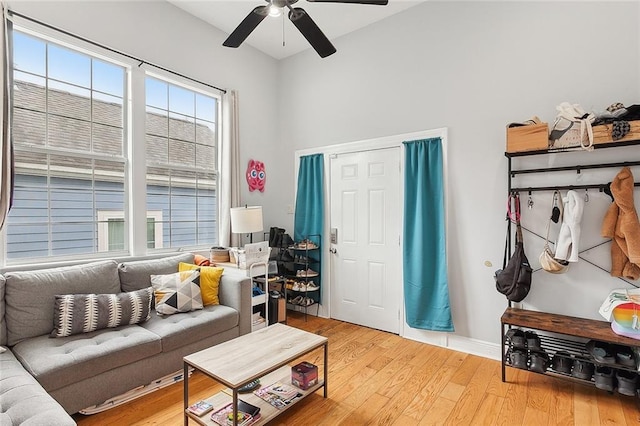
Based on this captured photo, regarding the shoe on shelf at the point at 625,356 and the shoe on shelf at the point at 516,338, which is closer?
the shoe on shelf at the point at 625,356

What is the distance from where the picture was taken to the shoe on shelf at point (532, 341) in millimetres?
2445

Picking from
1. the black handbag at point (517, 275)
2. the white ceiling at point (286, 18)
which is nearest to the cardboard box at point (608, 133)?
the black handbag at point (517, 275)

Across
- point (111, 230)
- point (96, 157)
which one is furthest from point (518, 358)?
point (96, 157)

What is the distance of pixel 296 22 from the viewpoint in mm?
2174

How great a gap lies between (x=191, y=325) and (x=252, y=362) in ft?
2.97

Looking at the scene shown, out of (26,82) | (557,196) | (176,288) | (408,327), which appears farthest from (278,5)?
(408,327)

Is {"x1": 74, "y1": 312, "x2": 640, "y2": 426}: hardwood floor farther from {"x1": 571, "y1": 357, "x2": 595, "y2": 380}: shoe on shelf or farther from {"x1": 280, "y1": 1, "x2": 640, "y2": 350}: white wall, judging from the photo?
{"x1": 280, "y1": 1, "x2": 640, "y2": 350}: white wall

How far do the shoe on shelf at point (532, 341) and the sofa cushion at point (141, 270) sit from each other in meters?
3.17

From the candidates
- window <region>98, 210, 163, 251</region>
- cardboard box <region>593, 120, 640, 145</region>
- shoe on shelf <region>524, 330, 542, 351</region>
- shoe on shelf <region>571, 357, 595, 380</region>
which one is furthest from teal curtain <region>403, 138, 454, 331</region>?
window <region>98, 210, 163, 251</region>

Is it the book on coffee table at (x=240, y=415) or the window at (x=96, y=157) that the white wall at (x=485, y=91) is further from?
the book on coffee table at (x=240, y=415)

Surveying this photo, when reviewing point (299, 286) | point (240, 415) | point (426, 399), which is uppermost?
point (299, 286)

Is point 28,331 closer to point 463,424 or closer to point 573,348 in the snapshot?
point 463,424

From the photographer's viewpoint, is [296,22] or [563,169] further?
[563,169]

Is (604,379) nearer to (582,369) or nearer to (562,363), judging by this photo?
(582,369)
